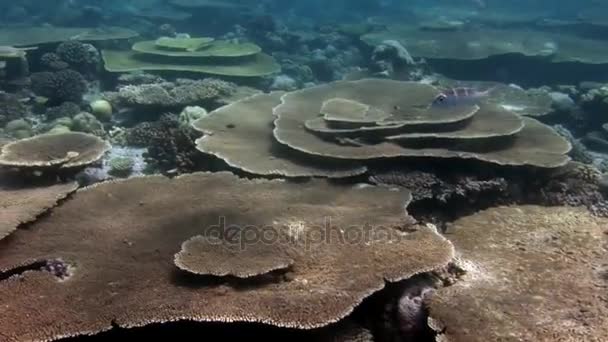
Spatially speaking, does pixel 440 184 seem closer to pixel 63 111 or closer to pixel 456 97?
pixel 456 97

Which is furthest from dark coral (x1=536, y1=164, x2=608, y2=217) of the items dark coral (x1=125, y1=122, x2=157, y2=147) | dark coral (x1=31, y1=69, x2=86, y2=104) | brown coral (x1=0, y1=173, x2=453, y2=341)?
dark coral (x1=31, y1=69, x2=86, y2=104)

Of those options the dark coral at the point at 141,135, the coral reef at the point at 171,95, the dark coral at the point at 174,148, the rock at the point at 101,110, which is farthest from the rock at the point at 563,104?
the rock at the point at 101,110

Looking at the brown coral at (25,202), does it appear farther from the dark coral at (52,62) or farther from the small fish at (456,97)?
the dark coral at (52,62)

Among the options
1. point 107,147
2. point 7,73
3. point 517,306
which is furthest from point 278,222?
point 7,73

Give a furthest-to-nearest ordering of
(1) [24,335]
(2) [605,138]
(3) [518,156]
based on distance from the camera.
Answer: (2) [605,138] < (3) [518,156] < (1) [24,335]

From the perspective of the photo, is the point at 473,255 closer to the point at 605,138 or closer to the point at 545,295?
the point at 545,295
